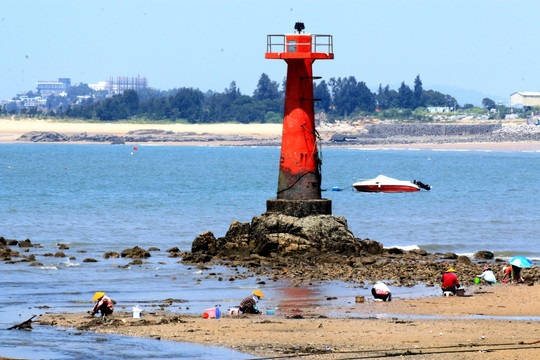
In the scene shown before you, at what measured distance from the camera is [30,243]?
91.6 feet

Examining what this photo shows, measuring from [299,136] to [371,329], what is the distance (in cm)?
1020

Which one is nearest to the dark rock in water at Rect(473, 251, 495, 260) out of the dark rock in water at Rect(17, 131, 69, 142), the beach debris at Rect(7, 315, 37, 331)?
the beach debris at Rect(7, 315, 37, 331)

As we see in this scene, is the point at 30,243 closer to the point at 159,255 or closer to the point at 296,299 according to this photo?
the point at 159,255

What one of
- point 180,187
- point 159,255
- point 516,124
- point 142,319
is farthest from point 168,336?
point 516,124

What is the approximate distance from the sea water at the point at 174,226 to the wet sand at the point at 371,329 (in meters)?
0.80

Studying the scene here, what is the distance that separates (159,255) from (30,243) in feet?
13.9

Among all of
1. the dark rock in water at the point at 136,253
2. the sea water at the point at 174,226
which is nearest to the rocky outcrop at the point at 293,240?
the sea water at the point at 174,226

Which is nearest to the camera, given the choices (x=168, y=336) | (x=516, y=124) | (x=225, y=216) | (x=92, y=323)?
(x=168, y=336)

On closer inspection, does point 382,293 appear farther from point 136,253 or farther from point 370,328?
point 136,253

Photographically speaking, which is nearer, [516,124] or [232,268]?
[232,268]

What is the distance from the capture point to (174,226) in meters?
35.4

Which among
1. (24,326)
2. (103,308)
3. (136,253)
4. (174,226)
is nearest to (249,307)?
(103,308)

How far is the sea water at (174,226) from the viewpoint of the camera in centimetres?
1862

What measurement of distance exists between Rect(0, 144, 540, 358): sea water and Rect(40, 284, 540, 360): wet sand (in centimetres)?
80
